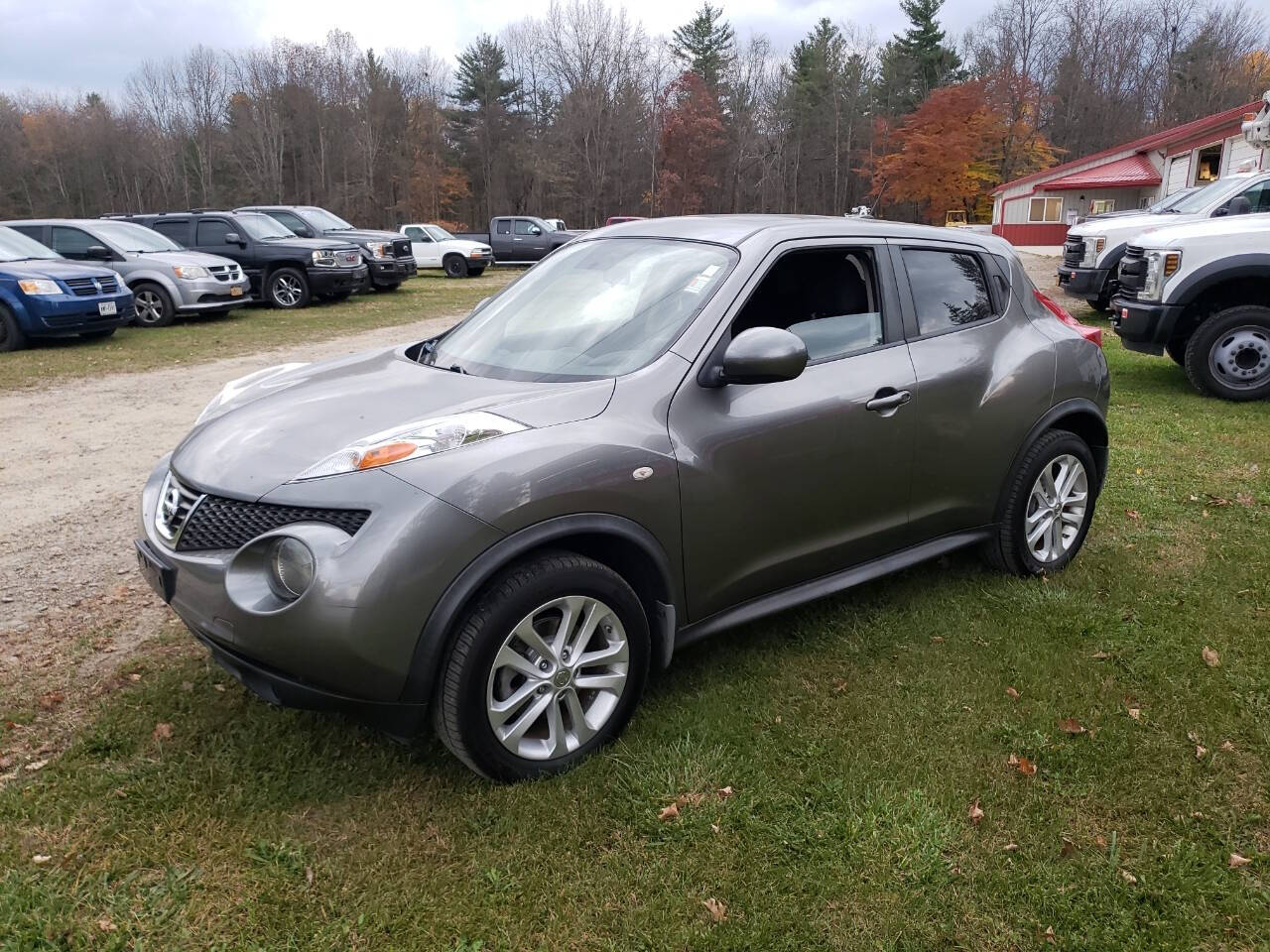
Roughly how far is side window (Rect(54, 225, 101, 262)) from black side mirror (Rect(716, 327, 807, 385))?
48.2 ft

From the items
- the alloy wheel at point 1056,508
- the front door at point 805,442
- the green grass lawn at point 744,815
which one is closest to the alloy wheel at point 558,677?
the green grass lawn at point 744,815

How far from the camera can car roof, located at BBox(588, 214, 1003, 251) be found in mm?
3633

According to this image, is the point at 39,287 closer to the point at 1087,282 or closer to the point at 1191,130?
the point at 1087,282

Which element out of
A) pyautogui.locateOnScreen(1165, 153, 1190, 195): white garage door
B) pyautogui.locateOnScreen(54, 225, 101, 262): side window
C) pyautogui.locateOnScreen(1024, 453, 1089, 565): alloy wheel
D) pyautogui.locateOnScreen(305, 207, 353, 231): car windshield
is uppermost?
pyautogui.locateOnScreen(1165, 153, 1190, 195): white garage door

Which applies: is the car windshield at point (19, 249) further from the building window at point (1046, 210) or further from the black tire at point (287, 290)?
the building window at point (1046, 210)

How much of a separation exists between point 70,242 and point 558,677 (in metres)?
15.0

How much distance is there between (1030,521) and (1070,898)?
2.20 metres

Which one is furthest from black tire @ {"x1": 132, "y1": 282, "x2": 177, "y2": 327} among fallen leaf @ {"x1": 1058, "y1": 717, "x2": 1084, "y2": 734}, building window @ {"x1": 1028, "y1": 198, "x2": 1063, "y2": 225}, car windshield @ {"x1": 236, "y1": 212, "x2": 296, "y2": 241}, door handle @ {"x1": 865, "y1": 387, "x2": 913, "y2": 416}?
building window @ {"x1": 1028, "y1": 198, "x2": 1063, "y2": 225}

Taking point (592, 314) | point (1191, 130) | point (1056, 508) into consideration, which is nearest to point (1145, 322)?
point (1056, 508)

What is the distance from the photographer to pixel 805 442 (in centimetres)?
341

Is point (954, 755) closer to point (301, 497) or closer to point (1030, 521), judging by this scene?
point (1030, 521)

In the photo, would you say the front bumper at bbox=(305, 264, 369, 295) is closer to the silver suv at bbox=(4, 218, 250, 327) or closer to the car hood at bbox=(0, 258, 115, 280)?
the silver suv at bbox=(4, 218, 250, 327)

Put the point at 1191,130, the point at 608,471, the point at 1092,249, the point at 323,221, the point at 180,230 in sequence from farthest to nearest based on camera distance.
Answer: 1. the point at 1191,130
2. the point at 323,221
3. the point at 180,230
4. the point at 1092,249
5. the point at 608,471

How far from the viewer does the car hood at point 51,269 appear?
39.5 ft
